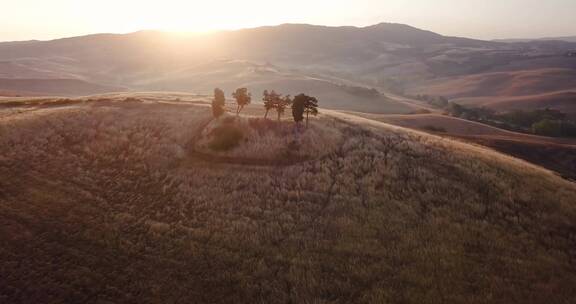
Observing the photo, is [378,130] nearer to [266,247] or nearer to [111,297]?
[266,247]

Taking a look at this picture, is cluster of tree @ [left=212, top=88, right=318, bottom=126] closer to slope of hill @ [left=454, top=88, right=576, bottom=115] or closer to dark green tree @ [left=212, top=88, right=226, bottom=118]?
dark green tree @ [left=212, top=88, right=226, bottom=118]

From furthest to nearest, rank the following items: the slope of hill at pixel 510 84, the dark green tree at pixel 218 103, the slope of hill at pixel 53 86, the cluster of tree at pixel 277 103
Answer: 1. the slope of hill at pixel 510 84
2. the slope of hill at pixel 53 86
3. the dark green tree at pixel 218 103
4. the cluster of tree at pixel 277 103

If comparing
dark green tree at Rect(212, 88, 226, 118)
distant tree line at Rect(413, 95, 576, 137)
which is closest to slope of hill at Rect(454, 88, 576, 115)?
distant tree line at Rect(413, 95, 576, 137)

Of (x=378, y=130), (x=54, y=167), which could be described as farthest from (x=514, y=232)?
(x=54, y=167)

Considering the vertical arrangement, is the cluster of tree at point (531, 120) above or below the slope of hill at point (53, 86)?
below

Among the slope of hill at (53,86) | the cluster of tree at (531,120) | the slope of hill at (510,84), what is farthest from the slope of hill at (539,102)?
the slope of hill at (53,86)

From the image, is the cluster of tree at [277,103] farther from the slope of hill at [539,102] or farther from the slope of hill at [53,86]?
the slope of hill at [53,86]

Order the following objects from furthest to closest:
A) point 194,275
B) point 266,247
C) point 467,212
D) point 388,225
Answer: point 467,212
point 388,225
point 266,247
point 194,275
